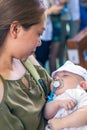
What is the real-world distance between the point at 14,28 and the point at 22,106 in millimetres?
270

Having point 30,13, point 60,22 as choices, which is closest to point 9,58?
point 30,13

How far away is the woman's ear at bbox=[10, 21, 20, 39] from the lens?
3.60 ft

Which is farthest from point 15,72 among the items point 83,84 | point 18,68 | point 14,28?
point 83,84

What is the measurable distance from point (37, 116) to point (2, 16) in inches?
14.8

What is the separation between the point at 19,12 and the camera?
1094mm

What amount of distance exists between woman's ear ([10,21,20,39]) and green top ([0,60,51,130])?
6.3 inches

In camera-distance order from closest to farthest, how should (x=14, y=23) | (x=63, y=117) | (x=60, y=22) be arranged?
(x=14, y=23)
(x=63, y=117)
(x=60, y=22)

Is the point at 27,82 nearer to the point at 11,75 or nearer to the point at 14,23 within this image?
the point at 11,75

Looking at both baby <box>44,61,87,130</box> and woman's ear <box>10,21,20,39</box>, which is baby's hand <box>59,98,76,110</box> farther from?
woman's ear <box>10,21,20,39</box>

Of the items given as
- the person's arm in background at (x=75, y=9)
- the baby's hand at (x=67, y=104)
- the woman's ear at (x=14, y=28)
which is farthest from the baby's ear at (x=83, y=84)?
the person's arm in background at (x=75, y=9)

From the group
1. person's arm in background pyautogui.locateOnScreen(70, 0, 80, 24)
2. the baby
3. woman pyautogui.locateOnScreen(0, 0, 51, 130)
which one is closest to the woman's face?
woman pyautogui.locateOnScreen(0, 0, 51, 130)

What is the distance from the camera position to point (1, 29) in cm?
112

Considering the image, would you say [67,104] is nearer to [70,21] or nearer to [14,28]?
[14,28]

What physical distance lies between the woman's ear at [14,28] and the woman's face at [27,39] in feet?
0.03
